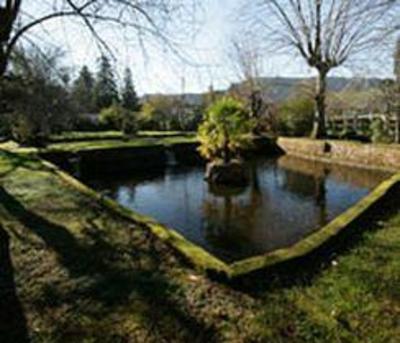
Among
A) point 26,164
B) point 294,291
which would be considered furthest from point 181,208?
point 294,291

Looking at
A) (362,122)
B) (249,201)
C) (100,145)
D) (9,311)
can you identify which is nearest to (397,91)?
(362,122)

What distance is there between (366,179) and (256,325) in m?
12.3

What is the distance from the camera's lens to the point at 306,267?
15.3ft

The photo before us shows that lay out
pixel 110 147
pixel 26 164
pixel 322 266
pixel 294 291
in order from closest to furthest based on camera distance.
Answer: pixel 294 291 < pixel 322 266 < pixel 26 164 < pixel 110 147

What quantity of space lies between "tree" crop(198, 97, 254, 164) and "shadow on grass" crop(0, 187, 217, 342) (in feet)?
31.9

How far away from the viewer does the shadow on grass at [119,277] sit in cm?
334

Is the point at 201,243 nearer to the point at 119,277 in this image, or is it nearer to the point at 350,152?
the point at 119,277

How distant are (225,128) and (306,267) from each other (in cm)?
1115

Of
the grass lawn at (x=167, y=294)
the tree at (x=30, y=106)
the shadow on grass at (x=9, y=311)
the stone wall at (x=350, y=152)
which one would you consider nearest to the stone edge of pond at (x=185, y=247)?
the grass lawn at (x=167, y=294)

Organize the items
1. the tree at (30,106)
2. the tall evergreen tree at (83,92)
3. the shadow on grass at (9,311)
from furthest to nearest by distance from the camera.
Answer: the tall evergreen tree at (83,92) < the tree at (30,106) < the shadow on grass at (9,311)

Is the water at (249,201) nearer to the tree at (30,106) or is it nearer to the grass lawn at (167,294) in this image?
the grass lawn at (167,294)

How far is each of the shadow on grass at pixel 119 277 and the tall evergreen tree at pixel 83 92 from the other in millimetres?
28494

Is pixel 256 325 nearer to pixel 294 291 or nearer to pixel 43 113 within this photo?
pixel 294 291

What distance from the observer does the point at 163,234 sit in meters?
5.64
